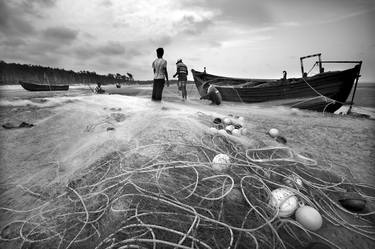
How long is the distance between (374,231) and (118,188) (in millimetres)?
2732

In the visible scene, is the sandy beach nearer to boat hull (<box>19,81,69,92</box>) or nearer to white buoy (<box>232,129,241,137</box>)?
white buoy (<box>232,129,241,137</box>)

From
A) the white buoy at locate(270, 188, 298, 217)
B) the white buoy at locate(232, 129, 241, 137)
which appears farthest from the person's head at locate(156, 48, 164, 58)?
the white buoy at locate(270, 188, 298, 217)

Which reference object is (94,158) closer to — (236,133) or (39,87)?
(236,133)

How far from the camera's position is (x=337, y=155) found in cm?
376

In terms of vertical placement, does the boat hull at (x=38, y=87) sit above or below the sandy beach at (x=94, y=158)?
above

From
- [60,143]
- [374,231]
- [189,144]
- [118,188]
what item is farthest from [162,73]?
[374,231]

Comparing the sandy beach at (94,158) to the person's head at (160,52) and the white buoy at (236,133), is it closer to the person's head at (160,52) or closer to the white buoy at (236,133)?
the white buoy at (236,133)

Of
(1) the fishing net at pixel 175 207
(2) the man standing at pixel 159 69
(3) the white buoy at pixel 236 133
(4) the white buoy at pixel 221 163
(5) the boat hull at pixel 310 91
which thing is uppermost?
(2) the man standing at pixel 159 69

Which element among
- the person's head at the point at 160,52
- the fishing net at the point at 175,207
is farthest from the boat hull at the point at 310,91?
the fishing net at the point at 175,207

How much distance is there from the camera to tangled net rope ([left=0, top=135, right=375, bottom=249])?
1657 millimetres

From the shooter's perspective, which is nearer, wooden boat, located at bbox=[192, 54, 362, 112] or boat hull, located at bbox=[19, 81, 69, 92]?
wooden boat, located at bbox=[192, 54, 362, 112]

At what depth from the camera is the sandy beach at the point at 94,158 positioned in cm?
182

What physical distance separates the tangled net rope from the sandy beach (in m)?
0.02

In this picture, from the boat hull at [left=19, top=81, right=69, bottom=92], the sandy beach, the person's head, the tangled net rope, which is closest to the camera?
the tangled net rope
